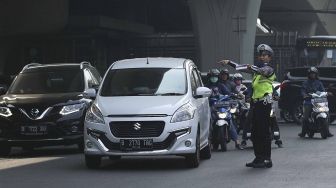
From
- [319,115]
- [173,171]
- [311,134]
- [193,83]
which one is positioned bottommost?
[311,134]

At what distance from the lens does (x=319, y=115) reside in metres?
18.7

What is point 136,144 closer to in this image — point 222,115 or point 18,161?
point 18,161

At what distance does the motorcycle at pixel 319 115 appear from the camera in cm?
1864

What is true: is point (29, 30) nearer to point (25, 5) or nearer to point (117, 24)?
point (25, 5)

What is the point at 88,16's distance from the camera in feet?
162

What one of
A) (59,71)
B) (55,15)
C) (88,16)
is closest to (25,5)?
(55,15)

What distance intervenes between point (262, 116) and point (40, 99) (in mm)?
4767

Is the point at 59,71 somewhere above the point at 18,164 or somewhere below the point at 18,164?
above

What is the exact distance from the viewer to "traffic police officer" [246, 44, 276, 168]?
487 inches

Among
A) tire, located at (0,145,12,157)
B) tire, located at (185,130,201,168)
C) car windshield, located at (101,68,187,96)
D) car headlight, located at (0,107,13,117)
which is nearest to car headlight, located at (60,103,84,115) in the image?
car headlight, located at (0,107,13,117)

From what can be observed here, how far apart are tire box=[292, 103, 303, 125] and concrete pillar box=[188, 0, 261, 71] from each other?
1269 centimetres

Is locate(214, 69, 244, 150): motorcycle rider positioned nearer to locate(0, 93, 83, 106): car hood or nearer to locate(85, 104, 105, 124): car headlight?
locate(0, 93, 83, 106): car hood

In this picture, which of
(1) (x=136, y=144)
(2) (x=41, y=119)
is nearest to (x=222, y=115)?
(2) (x=41, y=119)

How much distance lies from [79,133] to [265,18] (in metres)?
51.0
